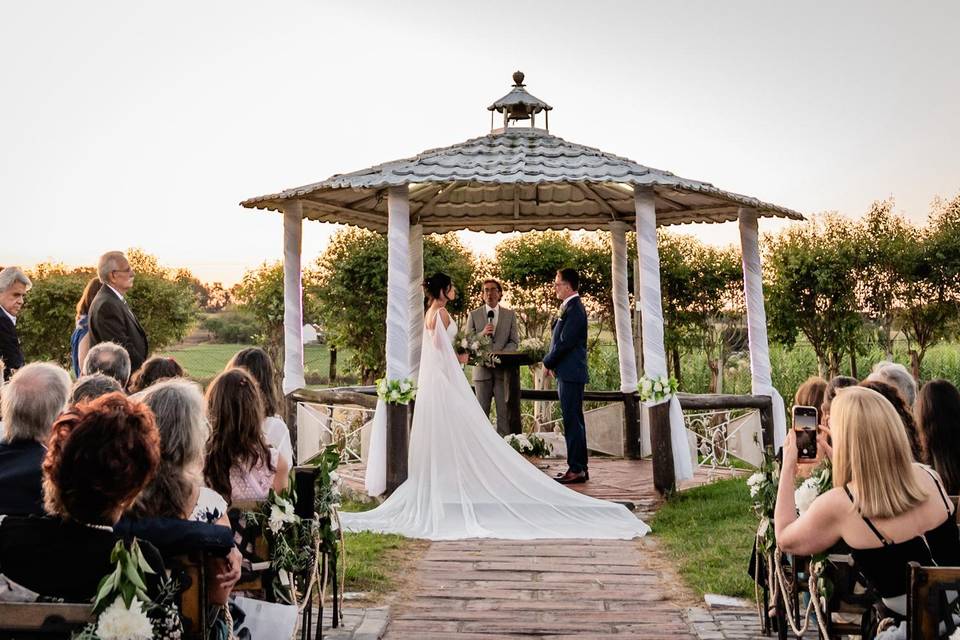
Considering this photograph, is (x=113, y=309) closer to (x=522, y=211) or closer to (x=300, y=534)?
(x=300, y=534)

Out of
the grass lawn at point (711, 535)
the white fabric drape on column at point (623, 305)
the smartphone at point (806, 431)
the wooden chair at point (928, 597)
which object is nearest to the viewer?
the wooden chair at point (928, 597)

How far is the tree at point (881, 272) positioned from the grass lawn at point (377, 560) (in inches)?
456

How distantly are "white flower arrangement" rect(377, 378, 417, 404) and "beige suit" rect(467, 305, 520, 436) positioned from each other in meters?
2.31

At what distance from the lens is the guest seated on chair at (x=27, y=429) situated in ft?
10.6

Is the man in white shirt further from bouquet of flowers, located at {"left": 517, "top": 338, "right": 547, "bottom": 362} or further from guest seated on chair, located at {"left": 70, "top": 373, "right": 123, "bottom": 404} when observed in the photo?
bouquet of flowers, located at {"left": 517, "top": 338, "right": 547, "bottom": 362}

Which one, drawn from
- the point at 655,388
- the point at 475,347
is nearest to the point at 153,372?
the point at 655,388

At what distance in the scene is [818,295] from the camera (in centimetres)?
1633

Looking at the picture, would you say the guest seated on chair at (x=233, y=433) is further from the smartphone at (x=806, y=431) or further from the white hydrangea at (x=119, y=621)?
the smartphone at (x=806, y=431)

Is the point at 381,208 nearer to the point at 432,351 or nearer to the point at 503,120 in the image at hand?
the point at 503,120

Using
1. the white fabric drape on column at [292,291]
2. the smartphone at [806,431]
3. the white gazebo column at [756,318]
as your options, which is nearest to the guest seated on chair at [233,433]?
the smartphone at [806,431]

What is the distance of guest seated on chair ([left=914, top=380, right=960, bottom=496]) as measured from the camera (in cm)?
388

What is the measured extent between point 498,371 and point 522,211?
221cm

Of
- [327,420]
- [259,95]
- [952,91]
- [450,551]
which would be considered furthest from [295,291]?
[952,91]

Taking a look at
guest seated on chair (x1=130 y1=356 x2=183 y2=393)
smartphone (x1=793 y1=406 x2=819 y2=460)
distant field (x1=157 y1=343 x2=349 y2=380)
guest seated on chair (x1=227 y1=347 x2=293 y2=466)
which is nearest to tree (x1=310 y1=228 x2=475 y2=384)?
distant field (x1=157 y1=343 x2=349 y2=380)
